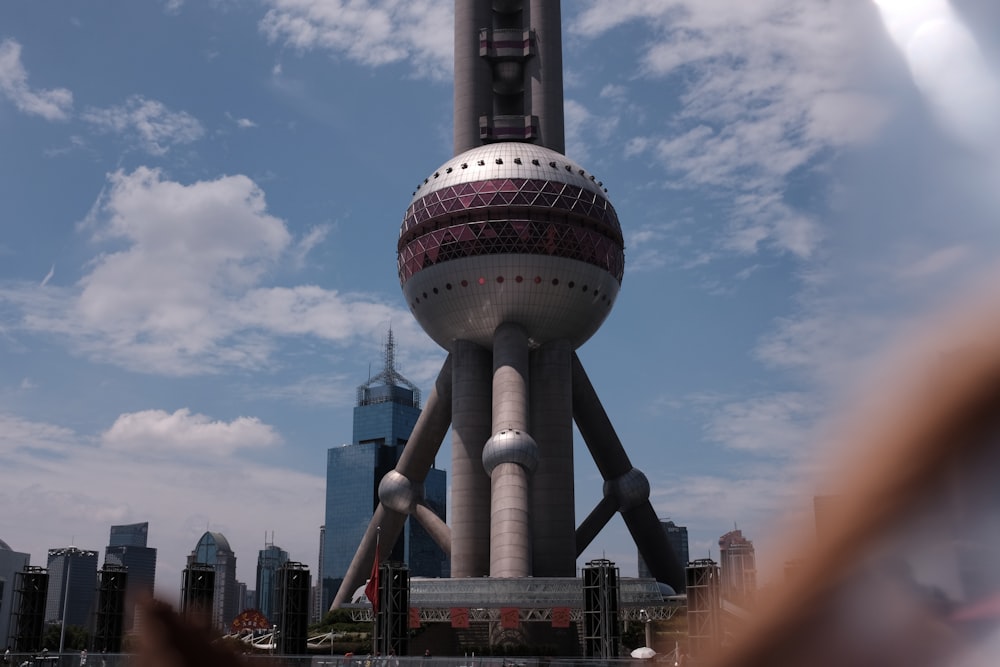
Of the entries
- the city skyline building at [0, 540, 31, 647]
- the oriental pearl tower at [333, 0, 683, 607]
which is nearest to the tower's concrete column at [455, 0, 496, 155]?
the oriental pearl tower at [333, 0, 683, 607]

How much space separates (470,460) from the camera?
82312 millimetres

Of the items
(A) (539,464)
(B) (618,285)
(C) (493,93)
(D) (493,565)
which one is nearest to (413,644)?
(D) (493,565)

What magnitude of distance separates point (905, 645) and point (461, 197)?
243 feet

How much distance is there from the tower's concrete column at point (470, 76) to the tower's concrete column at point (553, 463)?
23.1 meters

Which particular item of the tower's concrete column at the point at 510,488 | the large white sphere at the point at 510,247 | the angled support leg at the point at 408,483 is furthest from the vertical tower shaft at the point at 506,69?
the tower's concrete column at the point at 510,488

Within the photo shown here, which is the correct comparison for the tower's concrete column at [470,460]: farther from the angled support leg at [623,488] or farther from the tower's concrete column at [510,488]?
the angled support leg at [623,488]

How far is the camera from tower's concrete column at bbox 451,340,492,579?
80.5 meters

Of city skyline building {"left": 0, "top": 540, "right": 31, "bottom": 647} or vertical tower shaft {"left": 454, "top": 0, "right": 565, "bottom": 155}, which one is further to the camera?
city skyline building {"left": 0, "top": 540, "right": 31, "bottom": 647}

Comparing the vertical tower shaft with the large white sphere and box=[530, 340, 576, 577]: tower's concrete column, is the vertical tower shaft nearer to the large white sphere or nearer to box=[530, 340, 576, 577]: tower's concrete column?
the large white sphere

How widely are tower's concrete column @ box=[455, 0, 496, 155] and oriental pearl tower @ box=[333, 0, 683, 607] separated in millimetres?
2316

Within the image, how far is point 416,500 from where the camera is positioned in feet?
293

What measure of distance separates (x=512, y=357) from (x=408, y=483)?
1631 cm

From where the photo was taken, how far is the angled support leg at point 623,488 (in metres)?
88.8

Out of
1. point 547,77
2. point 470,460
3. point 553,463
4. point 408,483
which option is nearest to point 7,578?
point 408,483
